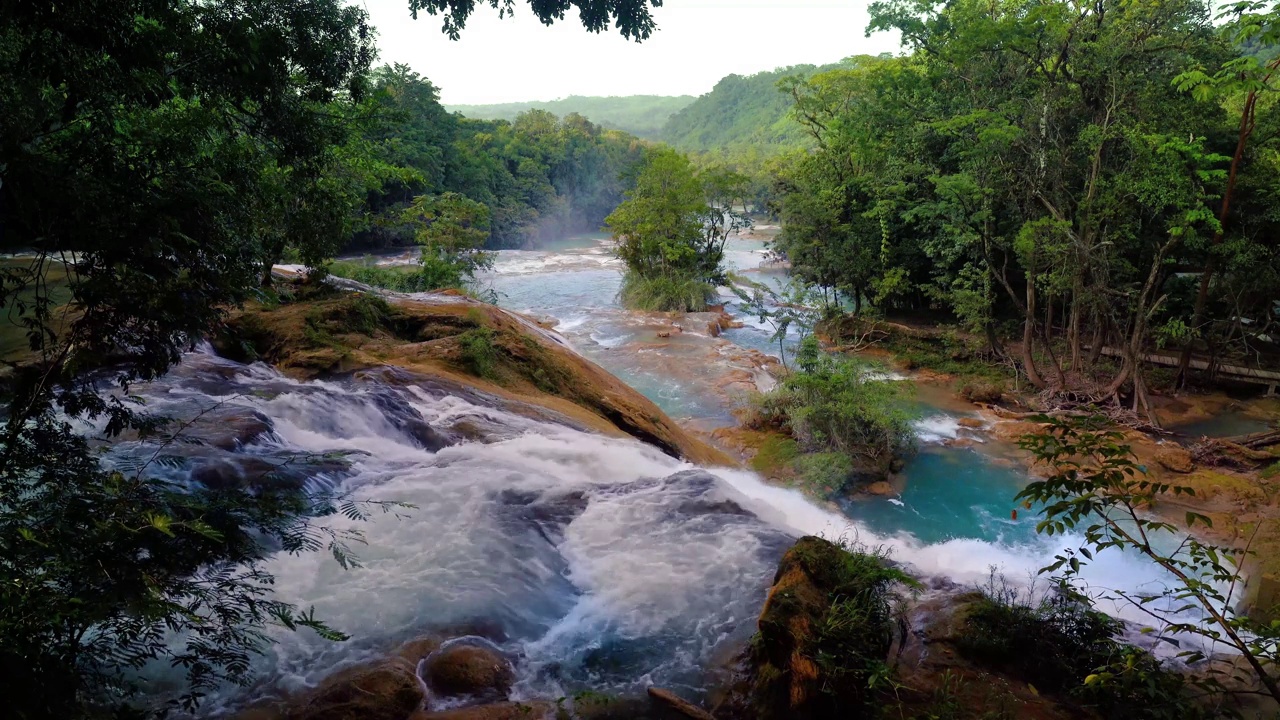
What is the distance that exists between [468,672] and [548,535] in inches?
72.9

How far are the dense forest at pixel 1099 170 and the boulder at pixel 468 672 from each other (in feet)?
32.8

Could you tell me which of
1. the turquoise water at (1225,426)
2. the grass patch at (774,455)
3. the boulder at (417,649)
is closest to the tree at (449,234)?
the grass patch at (774,455)

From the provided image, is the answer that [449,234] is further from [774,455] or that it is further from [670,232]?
[774,455]

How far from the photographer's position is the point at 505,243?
41.7 metres

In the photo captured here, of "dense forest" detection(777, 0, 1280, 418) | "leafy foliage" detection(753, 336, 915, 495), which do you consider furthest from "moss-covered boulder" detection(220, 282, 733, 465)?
"dense forest" detection(777, 0, 1280, 418)

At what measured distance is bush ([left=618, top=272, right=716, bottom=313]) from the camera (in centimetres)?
2170

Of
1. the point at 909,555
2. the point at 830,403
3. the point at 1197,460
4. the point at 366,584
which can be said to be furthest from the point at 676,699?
the point at 1197,460

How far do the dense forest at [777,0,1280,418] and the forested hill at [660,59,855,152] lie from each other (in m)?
69.2

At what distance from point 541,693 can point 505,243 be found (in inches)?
1548

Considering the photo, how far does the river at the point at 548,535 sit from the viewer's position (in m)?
4.63

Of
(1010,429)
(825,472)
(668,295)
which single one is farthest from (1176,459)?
(668,295)

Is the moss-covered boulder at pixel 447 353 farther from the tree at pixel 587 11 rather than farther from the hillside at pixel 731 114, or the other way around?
the hillside at pixel 731 114

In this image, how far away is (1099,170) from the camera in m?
11.7

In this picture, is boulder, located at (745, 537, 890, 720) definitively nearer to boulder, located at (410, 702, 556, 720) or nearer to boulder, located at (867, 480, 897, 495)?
boulder, located at (410, 702, 556, 720)
